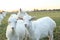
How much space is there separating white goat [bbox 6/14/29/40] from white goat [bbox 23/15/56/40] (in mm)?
314

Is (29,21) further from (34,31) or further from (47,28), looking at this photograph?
(47,28)

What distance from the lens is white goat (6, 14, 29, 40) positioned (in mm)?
8059

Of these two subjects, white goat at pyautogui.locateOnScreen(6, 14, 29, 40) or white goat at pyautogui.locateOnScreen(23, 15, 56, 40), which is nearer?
white goat at pyautogui.locateOnScreen(6, 14, 29, 40)

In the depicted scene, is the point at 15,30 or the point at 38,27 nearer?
the point at 15,30

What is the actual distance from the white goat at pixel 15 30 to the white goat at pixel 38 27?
314 mm

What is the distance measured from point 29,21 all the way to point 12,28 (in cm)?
153

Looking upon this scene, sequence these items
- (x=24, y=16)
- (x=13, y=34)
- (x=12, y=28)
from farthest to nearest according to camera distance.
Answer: (x=24, y=16) → (x=13, y=34) → (x=12, y=28)

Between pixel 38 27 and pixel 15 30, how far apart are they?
6.63ft

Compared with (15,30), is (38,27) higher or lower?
lower

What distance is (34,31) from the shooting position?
9.90m

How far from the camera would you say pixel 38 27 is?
10242 millimetres

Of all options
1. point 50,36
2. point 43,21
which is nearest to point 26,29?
point 43,21

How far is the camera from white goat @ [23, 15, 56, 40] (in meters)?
9.35

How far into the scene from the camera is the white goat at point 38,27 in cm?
935
